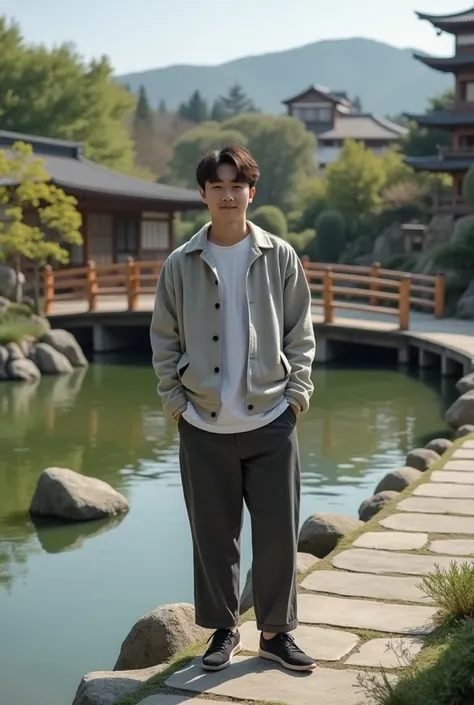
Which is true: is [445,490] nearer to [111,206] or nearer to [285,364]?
[285,364]

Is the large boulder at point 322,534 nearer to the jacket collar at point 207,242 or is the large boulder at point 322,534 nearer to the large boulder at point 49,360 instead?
the jacket collar at point 207,242

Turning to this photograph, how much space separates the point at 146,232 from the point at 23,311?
8.10 meters

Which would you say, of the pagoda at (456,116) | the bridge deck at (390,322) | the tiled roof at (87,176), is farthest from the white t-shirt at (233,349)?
the pagoda at (456,116)

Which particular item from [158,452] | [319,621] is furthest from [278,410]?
[158,452]

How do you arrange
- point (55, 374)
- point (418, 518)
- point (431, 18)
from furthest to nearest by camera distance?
point (431, 18), point (55, 374), point (418, 518)

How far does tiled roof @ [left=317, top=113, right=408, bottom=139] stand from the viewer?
59750 millimetres

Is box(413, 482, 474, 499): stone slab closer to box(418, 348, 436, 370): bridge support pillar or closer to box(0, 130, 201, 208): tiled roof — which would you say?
box(418, 348, 436, 370): bridge support pillar

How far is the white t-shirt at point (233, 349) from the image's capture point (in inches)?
130

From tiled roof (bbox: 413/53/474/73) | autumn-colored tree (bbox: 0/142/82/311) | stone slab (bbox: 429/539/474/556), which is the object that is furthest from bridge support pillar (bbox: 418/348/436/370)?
tiled roof (bbox: 413/53/474/73)

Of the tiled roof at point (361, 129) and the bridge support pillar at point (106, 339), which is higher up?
the tiled roof at point (361, 129)

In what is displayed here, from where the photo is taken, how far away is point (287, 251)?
342cm

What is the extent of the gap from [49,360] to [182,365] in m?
12.4

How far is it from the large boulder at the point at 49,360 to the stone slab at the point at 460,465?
9496mm

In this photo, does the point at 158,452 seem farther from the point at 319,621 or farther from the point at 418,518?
the point at 319,621
